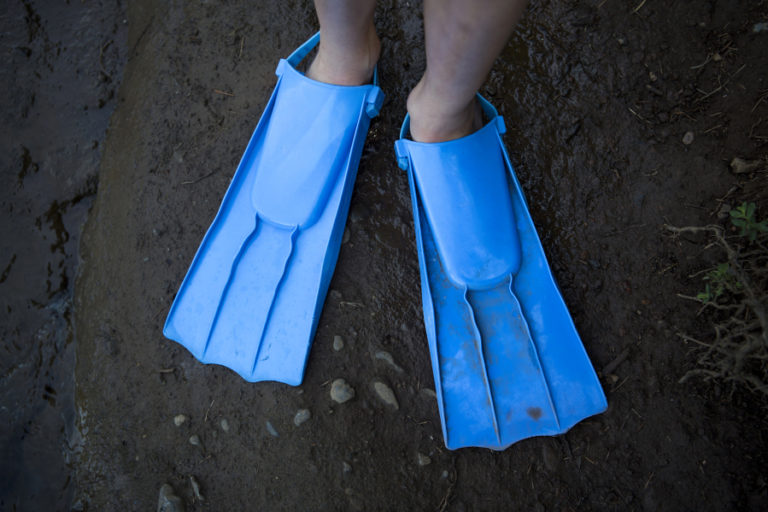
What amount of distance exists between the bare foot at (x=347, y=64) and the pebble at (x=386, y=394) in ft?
2.78

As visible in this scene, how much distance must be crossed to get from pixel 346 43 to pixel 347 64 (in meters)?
0.06

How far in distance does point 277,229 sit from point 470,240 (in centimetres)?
53

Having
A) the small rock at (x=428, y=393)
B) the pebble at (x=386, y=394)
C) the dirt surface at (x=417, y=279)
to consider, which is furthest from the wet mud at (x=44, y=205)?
the small rock at (x=428, y=393)

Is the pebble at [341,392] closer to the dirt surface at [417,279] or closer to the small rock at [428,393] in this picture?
the dirt surface at [417,279]

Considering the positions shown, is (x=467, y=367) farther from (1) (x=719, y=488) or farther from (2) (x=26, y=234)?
(2) (x=26, y=234)

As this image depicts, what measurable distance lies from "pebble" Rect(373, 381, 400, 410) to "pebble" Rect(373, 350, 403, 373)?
2.2 inches

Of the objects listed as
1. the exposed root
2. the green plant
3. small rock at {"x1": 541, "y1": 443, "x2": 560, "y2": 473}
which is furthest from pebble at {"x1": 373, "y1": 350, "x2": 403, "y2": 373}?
the green plant

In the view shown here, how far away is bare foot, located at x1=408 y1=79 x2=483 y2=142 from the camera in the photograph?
1106 mm

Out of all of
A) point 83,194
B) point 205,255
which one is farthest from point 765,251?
point 83,194

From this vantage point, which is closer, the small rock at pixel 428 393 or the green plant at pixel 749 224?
the green plant at pixel 749 224

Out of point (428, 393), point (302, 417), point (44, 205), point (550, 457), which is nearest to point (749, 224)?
point (550, 457)

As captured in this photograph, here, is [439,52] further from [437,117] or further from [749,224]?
[749,224]

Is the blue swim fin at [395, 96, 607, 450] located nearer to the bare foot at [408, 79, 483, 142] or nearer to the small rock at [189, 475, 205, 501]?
the bare foot at [408, 79, 483, 142]

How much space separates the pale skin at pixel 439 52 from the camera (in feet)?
2.77
